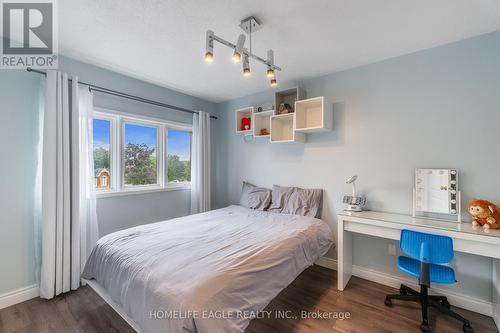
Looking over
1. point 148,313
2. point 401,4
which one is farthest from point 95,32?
point 401,4

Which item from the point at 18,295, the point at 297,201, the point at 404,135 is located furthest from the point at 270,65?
the point at 18,295

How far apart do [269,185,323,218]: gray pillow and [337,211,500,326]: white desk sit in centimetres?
49

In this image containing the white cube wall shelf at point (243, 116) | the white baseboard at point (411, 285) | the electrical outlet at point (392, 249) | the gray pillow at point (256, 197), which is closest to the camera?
the white baseboard at point (411, 285)

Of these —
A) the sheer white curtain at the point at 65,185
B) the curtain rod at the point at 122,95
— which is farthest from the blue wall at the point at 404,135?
the sheer white curtain at the point at 65,185

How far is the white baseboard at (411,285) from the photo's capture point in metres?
1.95

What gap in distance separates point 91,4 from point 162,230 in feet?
6.45

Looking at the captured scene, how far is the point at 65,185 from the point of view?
7.35 feet

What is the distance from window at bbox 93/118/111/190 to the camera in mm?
2729

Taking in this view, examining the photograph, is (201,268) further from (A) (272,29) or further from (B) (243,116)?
(B) (243,116)

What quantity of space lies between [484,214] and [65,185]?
156 inches

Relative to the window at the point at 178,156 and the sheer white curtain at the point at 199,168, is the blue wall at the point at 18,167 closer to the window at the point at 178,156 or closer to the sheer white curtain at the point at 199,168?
the window at the point at 178,156

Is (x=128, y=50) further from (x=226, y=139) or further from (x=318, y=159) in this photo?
(x=318, y=159)

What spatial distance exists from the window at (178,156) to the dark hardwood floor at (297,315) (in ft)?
6.02

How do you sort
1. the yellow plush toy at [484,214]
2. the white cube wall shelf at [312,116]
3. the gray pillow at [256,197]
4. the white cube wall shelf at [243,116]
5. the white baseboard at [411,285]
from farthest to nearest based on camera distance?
the white cube wall shelf at [243,116], the gray pillow at [256,197], the white cube wall shelf at [312,116], the white baseboard at [411,285], the yellow plush toy at [484,214]
